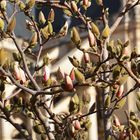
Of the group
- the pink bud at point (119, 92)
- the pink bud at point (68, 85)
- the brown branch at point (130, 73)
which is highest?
the pink bud at point (119, 92)

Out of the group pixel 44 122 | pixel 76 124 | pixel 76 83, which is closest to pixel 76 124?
pixel 76 124

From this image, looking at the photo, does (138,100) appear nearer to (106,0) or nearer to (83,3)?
(83,3)

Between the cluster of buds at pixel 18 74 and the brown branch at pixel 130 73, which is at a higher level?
the cluster of buds at pixel 18 74

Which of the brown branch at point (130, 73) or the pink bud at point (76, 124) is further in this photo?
the pink bud at point (76, 124)

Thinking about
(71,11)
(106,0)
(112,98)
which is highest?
(106,0)

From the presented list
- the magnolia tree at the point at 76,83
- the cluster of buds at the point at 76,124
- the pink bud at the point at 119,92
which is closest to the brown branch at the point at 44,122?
the magnolia tree at the point at 76,83

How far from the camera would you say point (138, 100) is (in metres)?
2.56

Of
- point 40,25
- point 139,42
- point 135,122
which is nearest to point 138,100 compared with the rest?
point 135,122

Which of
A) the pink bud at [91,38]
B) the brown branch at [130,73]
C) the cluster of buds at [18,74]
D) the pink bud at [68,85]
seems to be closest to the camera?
the pink bud at [68,85]

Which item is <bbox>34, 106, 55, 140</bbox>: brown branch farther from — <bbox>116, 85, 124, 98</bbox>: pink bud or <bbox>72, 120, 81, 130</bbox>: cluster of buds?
<bbox>116, 85, 124, 98</bbox>: pink bud

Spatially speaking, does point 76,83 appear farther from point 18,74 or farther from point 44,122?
point 44,122

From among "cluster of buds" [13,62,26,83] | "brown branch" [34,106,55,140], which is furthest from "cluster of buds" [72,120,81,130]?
"cluster of buds" [13,62,26,83]

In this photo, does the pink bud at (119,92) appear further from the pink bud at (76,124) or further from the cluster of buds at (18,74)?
the cluster of buds at (18,74)

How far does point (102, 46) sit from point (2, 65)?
0.56 meters
